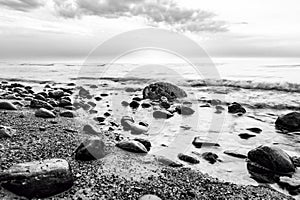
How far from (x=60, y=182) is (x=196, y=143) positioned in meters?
2.63

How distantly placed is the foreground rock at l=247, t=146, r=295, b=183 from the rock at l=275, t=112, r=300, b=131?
7.34ft

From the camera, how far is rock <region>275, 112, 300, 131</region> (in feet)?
16.4

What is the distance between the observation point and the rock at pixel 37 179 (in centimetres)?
203

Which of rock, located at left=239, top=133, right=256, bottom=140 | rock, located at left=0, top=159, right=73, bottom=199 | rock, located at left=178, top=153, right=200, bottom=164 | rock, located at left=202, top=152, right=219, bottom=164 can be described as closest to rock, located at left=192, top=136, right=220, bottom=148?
rock, located at left=202, top=152, right=219, bottom=164

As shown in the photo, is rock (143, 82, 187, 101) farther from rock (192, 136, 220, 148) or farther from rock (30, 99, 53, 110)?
rock (192, 136, 220, 148)

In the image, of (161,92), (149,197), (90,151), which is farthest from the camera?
(161,92)

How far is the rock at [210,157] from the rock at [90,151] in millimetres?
1630

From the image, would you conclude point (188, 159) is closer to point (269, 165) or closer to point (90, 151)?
point (269, 165)

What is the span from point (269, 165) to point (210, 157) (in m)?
0.84

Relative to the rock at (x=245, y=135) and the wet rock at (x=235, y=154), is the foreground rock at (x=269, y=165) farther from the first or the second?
the rock at (x=245, y=135)

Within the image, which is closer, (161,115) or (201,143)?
(201,143)

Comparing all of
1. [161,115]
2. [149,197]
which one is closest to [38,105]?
[161,115]

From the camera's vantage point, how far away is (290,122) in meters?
5.09

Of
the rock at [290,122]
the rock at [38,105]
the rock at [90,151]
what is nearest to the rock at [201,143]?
the rock at [90,151]
